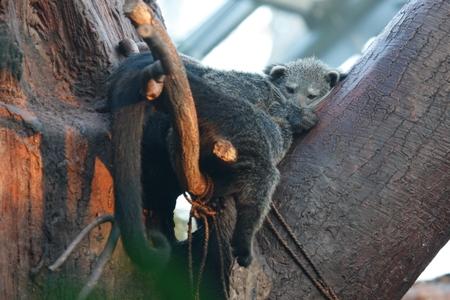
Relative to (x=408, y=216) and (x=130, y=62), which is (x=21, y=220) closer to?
(x=130, y=62)

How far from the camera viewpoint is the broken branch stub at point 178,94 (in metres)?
2.73

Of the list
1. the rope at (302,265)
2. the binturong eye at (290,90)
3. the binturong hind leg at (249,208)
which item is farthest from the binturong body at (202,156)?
the binturong eye at (290,90)

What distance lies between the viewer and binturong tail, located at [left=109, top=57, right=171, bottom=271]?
327 centimetres

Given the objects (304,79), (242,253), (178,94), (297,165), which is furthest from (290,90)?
Result: (178,94)

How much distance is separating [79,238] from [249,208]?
765 mm

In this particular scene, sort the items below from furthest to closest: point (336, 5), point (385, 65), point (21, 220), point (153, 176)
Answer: point (336, 5) < point (385, 65) < point (153, 176) < point (21, 220)

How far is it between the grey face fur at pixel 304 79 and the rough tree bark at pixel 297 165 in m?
2.06

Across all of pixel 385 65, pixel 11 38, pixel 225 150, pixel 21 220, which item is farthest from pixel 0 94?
pixel 385 65

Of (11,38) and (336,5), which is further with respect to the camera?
(336,5)

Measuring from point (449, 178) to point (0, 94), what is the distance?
195cm

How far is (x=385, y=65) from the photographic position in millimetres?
4082

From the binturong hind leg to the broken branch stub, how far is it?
179mm

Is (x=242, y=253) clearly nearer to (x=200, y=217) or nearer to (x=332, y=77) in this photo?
(x=200, y=217)

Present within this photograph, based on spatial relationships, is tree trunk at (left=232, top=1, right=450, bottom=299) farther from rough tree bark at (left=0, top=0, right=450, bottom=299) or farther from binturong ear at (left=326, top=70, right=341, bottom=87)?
binturong ear at (left=326, top=70, right=341, bottom=87)
